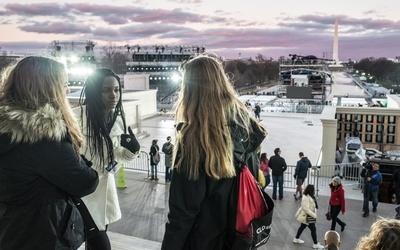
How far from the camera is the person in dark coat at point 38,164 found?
7.35 ft

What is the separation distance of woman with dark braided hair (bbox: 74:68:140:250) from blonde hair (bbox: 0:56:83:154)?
677 millimetres

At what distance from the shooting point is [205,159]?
7.75ft

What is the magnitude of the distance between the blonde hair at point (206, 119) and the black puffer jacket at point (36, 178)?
2.15 ft

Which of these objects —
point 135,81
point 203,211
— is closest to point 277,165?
point 203,211

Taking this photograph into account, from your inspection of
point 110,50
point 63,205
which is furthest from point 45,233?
point 110,50

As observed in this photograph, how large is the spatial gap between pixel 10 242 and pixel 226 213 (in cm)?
136

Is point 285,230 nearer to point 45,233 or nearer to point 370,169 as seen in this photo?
point 370,169

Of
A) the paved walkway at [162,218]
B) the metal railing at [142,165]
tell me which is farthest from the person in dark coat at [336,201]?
the metal railing at [142,165]

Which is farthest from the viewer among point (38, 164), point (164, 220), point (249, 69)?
point (249, 69)

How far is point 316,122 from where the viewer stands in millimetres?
26984

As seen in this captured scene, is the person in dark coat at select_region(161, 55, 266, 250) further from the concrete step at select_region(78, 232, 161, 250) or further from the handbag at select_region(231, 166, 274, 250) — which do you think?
the concrete step at select_region(78, 232, 161, 250)

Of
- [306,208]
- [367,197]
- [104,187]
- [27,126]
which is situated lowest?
[367,197]

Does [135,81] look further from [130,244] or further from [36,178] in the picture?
[36,178]

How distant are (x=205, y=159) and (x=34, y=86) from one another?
1.18 metres
